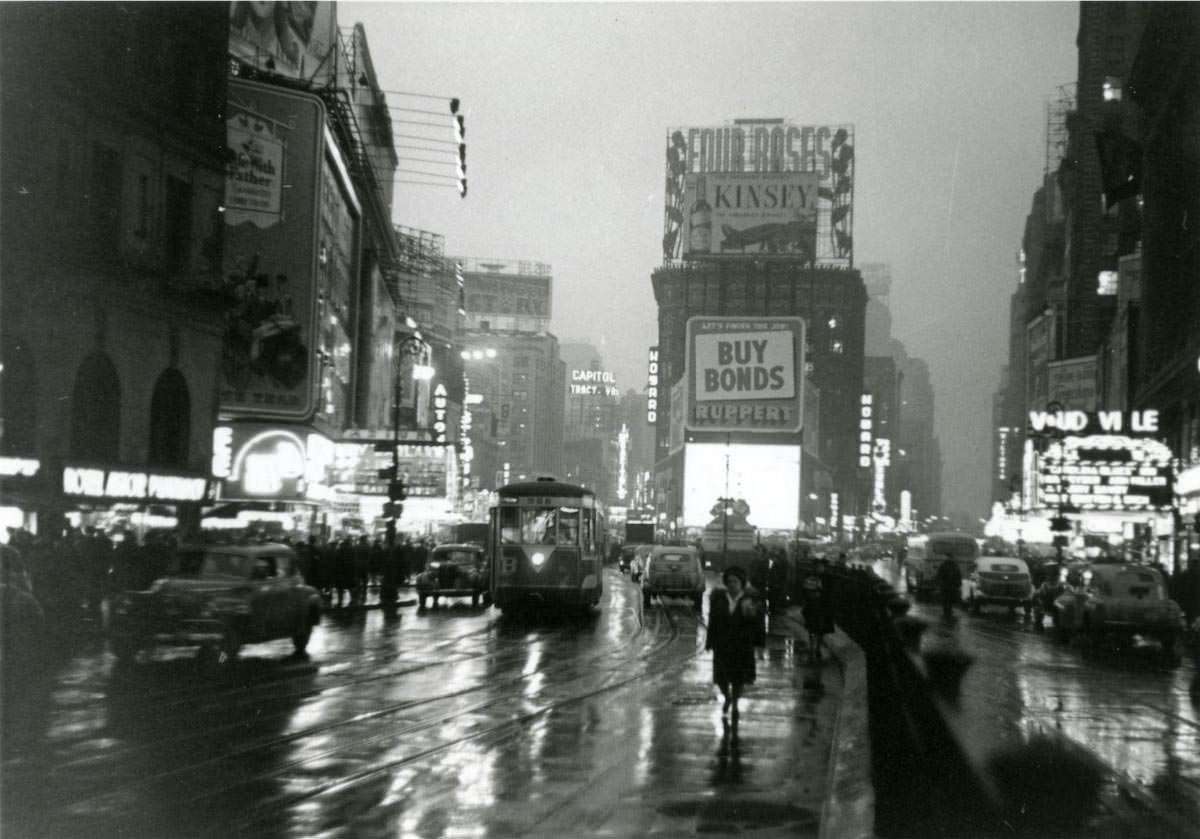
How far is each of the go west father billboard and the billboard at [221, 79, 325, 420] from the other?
2467 inches

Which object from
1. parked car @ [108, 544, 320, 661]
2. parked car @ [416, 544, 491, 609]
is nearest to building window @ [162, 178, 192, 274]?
parked car @ [416, 544, 491, 609]

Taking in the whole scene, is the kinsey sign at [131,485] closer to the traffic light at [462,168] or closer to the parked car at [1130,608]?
the traffic light at [462,168]

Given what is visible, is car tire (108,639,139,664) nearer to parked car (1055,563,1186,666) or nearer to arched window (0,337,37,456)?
arched window (0,337,37,456)

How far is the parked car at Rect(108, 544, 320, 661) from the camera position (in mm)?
20031

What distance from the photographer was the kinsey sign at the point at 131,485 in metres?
32.6

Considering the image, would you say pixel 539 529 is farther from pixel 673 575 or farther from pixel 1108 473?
pixel 1108 473

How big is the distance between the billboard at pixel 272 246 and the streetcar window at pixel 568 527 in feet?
69.2

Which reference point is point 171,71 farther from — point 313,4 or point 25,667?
point 313,4

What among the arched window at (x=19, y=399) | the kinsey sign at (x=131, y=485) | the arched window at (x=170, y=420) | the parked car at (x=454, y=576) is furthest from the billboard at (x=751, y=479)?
the arched window at (x=19, y=399)

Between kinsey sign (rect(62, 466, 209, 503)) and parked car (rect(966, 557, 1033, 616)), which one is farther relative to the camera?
parked car (rect(966, 557, 1033, 616))

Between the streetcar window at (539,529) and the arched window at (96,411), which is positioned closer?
the streetcar window at (539,529)

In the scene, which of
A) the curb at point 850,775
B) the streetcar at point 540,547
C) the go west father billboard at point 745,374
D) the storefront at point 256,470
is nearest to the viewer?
the curb at point 850,775

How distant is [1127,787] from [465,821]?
6.10 m

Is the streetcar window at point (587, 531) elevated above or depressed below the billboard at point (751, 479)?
below
